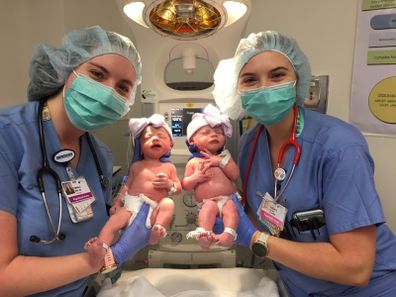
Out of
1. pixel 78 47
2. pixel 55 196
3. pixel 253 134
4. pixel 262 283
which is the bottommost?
pixel 262 283

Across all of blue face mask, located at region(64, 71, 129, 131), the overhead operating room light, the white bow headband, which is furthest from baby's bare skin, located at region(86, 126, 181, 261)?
the overhead operating room light

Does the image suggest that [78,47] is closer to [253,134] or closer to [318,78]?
[253,134]

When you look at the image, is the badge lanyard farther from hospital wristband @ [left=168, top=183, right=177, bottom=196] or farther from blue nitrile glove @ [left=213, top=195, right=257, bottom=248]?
hospital wristband @ [left=168, top=183, right=177, bottom=196]

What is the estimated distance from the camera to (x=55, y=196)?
3.50ft

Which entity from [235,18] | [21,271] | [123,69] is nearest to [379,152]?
[235,18]

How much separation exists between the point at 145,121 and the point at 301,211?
65 cm

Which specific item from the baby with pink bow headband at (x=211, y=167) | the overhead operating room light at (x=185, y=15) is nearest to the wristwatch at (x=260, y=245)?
the baby with pink bow headband at (x=211, y=167)

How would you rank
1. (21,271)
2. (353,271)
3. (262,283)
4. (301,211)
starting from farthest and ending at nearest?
(262,283), (301,211), (353,271), (21,271)

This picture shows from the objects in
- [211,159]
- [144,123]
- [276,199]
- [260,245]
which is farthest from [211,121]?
[260,245]

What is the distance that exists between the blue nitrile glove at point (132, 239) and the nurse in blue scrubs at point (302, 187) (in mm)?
332

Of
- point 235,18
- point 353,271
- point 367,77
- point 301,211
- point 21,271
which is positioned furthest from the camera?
point 367,77

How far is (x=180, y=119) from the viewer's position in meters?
1.58

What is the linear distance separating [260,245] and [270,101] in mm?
484

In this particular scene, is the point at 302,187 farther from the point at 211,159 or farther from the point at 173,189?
the point at 173,189
